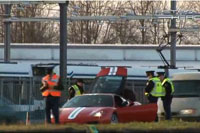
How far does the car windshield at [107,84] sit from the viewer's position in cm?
2739

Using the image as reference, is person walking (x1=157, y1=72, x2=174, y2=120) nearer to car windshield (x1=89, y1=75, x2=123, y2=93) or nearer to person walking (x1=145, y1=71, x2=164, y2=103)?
person walking (x1=145, y1=71, x2=164, y2=103)

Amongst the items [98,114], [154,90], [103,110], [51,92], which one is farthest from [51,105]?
[154,90]

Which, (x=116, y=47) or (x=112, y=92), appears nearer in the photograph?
(x=112, y=92)

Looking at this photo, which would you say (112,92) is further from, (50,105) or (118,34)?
(118,34)

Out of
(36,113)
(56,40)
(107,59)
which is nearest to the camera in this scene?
(36,113)

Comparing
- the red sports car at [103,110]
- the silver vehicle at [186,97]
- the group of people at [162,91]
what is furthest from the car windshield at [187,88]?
the red sports car at [103,110]

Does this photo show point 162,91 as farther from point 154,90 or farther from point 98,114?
point 98,114

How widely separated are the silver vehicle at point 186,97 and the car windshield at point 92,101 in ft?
13.4

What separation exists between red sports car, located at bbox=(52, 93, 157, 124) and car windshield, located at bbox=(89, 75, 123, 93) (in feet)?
8.00

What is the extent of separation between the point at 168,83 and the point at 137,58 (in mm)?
31418

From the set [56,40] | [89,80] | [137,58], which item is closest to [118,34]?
[56,40]

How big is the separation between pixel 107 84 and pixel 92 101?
346 centimetres

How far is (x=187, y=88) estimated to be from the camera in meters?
28.2

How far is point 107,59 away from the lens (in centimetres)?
5694
